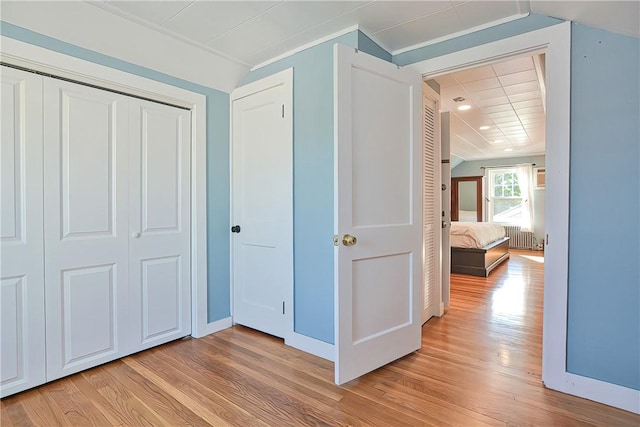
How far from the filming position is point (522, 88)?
3.35 m

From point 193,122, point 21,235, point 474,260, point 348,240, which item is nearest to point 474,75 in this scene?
point 348,240

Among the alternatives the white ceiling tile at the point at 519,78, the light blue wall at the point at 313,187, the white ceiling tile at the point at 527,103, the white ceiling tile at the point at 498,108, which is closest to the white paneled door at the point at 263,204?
the light blue wall at the point at 313,187

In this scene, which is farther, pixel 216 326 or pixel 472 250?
pixel 472 250

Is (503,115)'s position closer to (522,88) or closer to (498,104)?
(498,104)

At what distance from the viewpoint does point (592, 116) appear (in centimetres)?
172

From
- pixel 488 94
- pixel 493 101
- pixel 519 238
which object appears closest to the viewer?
pixel 488 94

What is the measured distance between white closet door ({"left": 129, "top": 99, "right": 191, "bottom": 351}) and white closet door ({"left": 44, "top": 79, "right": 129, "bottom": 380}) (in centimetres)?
7

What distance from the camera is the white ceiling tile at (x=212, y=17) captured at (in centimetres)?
186

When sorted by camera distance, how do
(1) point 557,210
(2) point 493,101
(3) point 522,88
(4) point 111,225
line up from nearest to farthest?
(1) point 557,210
(4) point 111,225
(3) point 522,88
(2) point 493,101

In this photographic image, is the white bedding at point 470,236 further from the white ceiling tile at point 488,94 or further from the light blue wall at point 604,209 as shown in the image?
the light blue wall at point 604,209

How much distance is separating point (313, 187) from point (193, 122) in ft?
3.91

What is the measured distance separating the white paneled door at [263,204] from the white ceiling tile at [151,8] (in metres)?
0.80

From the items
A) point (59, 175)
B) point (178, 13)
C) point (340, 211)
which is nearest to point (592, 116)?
point (340, 211)

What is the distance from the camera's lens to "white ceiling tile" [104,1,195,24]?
1.84m
